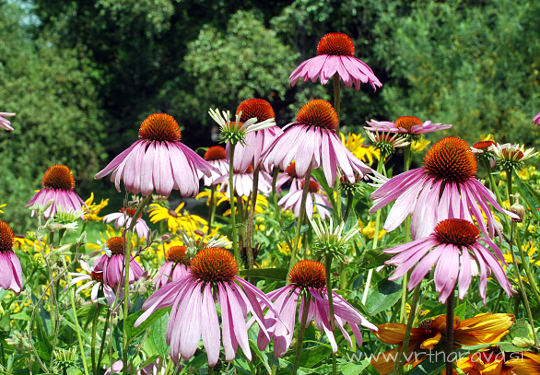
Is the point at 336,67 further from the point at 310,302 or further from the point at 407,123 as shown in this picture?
the point at 310,302

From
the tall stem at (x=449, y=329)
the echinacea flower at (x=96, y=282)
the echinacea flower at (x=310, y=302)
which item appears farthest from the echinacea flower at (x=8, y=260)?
the tall stem at (x=449, y=329)

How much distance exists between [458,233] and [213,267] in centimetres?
32

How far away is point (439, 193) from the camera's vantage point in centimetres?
84

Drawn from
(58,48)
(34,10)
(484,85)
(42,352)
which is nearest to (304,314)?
(42,352)

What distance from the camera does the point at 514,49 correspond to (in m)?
7.06

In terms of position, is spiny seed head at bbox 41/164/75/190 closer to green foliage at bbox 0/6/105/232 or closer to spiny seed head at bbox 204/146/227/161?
spiny seed head at bbox 204/146/227/161

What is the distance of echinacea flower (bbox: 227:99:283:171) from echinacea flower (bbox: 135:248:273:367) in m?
0.38

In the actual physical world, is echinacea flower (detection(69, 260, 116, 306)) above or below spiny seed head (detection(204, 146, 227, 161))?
below

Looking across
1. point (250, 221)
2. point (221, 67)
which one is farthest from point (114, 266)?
point (221, 67)

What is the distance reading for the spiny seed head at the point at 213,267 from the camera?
0.76 metres

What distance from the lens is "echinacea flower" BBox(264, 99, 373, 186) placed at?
94cm

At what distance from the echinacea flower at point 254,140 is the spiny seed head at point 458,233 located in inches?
18.3

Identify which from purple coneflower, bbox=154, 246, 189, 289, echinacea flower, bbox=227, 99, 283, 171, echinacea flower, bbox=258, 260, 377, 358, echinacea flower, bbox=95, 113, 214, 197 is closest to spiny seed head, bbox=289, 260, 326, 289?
echinacea flower, bbox=258, 260, 377, 358

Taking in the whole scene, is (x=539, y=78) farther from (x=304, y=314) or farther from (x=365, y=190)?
(x=304, y=314)
